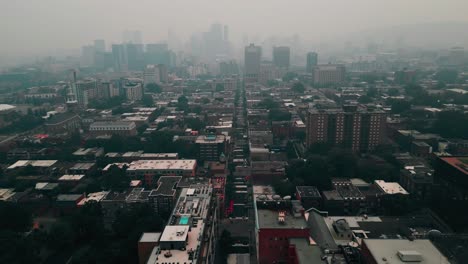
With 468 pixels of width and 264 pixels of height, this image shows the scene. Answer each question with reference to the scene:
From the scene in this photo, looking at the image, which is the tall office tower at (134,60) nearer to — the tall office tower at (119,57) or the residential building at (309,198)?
the tall office tower at (119,57)

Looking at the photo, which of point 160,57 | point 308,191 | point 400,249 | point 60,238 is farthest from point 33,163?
point 160,57

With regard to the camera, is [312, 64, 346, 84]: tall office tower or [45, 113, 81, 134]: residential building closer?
[45, 113, 81, 134]: residential building

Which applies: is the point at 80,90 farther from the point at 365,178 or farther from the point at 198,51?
the point at 198,51

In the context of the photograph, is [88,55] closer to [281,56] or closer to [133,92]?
[281,56]

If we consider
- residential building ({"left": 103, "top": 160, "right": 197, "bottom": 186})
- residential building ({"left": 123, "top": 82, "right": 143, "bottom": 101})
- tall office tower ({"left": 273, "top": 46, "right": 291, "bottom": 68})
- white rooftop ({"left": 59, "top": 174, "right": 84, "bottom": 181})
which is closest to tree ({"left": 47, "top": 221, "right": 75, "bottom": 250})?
white rooftop ({"left": 59, "top": 174, "right": 84, "bottom": 181})

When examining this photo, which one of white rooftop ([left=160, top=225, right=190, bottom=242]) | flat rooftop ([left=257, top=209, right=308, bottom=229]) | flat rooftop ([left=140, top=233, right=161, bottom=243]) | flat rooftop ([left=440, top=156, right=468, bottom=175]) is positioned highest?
flat rooftop ([left=440, top=156, right=468, bottom=175])

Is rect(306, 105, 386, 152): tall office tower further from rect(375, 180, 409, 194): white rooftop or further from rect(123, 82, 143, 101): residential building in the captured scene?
rect(123, 82, 143, 101): residential building

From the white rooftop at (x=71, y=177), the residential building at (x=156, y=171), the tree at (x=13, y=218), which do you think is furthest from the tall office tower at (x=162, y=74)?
the tree at (x=13, y=218)

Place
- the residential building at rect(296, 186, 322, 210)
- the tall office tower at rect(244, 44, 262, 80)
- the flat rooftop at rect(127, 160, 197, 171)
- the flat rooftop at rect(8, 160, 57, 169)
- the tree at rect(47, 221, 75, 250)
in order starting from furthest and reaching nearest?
the tall office tower at rect(244, 44, 262, 80) → the flat rooftop at rect(8, 160, 57, 169) → the flat rooftop at rect(127, 160, 197, 171) → the residential building at rect(296, 186, 322, 210) → the tree at rect(47, 221, 75, 250)
